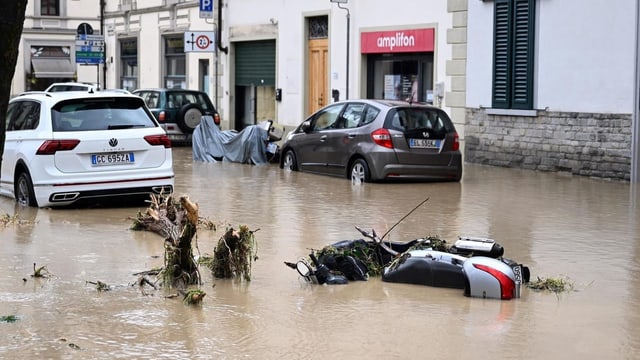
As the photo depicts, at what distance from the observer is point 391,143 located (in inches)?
657

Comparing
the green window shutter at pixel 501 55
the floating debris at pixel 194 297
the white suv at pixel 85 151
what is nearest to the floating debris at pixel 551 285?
the floating debris at pixel 194 297

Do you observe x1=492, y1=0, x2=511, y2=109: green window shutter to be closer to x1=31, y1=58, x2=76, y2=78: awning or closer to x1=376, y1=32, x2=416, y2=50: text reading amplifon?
x1=376, y1=32, x2=416, y2=50: text reading amplifon

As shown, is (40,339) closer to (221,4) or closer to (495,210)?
(495,210)

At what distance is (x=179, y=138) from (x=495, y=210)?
48.7 feet

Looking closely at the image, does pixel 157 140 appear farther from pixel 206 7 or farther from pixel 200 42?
pixel 206 7

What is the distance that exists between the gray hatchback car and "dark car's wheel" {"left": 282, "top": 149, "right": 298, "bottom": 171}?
1.33 meters

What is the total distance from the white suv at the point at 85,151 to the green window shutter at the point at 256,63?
54.1 ft

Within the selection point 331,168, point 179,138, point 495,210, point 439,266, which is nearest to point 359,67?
point 179,138

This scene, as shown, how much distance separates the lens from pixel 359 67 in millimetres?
24891

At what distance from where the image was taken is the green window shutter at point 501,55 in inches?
799

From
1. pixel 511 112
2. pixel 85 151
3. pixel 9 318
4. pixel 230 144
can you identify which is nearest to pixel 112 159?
pixel 85 151

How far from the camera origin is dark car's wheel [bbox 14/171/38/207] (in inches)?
508

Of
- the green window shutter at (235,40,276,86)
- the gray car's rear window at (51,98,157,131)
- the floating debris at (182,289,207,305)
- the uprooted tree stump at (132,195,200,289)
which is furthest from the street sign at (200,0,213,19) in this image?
the floating debris at (182,289,207,305)

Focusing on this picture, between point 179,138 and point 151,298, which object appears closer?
point 151,298
